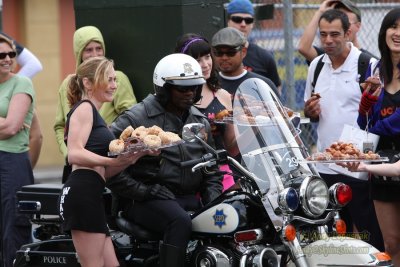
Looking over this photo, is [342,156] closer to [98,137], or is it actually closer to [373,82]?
[373,82]

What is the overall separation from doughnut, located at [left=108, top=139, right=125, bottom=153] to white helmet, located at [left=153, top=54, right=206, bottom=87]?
628 millimetres

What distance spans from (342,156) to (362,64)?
70.5 inches

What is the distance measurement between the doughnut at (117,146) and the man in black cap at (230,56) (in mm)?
1915

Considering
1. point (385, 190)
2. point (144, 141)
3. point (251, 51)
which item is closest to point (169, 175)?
point (144, 141)

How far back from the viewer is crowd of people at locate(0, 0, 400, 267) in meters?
6.75

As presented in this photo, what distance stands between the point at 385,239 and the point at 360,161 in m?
1.22

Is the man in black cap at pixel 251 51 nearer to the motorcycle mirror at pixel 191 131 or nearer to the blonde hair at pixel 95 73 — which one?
the blonde hair at pixel 95 73

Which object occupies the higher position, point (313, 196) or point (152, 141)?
point (152, 141)

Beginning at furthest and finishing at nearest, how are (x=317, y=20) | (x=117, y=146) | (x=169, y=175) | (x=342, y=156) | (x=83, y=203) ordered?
1. (x=317, y=20)
2. (x=169, y=175)
3. (x=83, y=203)
4. (x=342, y=156)
5. (x=117, y=146)

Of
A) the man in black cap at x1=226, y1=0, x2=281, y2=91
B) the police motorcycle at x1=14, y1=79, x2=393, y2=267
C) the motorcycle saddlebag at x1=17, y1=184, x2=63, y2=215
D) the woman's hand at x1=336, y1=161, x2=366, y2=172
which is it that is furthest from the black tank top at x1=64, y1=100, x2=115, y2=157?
the man in black cap at x1=226, y1=0, x2=281, y2=91

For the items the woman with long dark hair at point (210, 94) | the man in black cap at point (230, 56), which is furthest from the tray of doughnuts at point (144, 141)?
the man in black cap at point (230, 56)

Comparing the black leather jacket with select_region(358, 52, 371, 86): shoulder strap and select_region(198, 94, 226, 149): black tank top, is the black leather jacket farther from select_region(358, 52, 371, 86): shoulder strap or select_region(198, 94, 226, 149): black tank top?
select_region(358, 52, 371, 86): shoulder strap

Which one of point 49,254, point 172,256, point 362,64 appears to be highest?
point 362,64

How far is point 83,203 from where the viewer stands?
6.70 m
